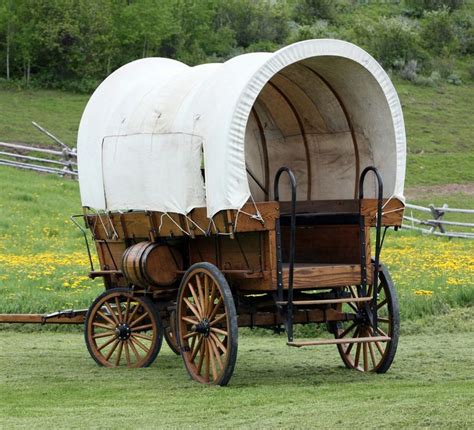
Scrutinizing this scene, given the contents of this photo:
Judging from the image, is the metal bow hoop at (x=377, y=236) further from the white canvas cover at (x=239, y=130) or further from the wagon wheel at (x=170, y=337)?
the wagon wheel at (x=170, y=337)

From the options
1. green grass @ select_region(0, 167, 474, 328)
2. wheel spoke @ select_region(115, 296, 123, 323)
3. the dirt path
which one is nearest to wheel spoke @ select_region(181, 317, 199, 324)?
wheel spoke @ select_region(115, 296, 123, 323)

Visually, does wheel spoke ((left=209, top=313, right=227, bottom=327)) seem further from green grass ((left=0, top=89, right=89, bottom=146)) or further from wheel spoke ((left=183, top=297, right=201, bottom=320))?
green grass ((left=0, top=89, right=89, bottom=146))

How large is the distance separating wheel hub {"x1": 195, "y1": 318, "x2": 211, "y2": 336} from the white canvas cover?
1.00m

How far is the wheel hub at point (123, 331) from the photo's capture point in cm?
1327

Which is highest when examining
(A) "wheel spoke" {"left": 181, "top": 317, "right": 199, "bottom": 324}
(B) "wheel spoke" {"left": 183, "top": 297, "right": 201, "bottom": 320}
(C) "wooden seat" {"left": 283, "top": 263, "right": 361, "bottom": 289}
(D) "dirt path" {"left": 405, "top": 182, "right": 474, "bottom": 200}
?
(C) "wooden seat" {"left": 283, "top": 263, "right": 361, "bottom": 289}

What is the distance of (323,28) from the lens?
7106 centimetres

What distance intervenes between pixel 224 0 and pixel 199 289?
214 ft

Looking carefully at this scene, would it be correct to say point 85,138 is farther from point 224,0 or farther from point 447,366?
point 224,0

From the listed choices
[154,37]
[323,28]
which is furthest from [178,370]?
[323,28]

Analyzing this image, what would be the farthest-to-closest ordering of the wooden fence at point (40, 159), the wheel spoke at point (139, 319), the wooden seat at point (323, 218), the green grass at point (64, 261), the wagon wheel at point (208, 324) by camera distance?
the wooden fence at point (40, 159) → the green grass at point (64, 261) → the wheel spoke at point (139, 319) → the wooden seat at point (323, 218) → the wagon wheel at point (208, 324)

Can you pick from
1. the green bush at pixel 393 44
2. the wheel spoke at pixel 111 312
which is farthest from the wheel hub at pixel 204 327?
the green bush at pixel 393 44

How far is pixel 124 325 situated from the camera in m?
13.3

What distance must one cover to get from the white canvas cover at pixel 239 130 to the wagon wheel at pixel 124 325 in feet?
3.32

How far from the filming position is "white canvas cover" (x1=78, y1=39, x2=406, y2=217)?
37.3ft
